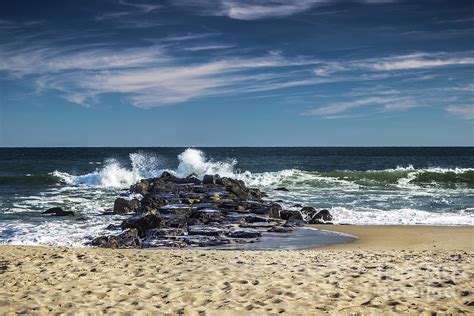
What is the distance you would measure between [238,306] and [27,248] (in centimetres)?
654

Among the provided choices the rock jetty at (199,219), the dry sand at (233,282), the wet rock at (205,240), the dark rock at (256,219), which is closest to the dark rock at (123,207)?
the rock jetty at (199,219)

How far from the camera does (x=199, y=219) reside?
1553 cm

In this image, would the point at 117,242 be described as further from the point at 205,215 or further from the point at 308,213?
the point at 308,213

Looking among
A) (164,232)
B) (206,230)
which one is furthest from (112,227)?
(206,230)

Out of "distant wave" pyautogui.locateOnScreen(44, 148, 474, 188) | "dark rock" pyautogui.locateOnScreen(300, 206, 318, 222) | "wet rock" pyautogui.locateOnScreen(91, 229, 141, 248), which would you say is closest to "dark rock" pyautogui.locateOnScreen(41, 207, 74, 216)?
"wet rock" pyautogui.locateOnScreen(91, 229, 141, 248)

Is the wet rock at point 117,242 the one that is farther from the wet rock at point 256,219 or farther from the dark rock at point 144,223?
the wet rock at point 256,219

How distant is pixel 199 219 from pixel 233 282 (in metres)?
8.12

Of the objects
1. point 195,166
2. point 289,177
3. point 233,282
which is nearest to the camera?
point 233,282

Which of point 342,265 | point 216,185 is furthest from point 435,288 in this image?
point 216,185

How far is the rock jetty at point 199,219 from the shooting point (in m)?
12.9

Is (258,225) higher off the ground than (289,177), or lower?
lower

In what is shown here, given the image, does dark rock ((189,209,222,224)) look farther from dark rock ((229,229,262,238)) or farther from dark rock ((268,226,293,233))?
dark rock ((268,226,293,233))

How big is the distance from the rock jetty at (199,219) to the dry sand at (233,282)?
7.94 feet

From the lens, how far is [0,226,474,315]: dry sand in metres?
6.41
